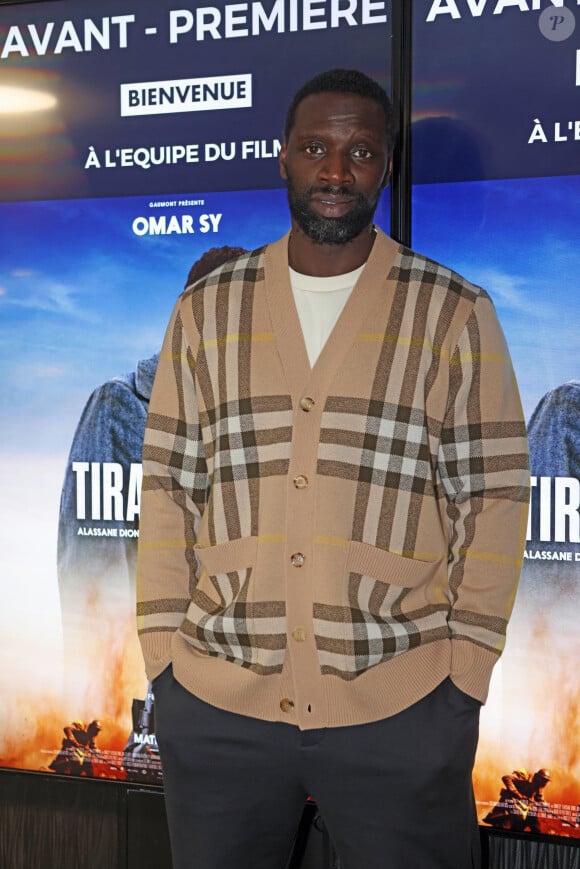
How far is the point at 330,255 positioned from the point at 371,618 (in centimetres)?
62

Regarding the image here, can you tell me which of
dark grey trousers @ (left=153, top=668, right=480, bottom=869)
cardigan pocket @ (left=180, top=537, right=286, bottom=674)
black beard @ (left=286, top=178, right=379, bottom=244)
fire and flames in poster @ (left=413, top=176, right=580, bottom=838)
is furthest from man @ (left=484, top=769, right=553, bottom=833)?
black beard @ (left=286, top=178, right=379, bottom=244)

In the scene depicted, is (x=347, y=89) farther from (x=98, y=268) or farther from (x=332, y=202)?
(x=98, y=268)

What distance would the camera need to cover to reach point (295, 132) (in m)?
1.61

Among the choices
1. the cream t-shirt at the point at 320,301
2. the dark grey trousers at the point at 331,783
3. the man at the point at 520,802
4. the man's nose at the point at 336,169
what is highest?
the man's nose at the point at 336,169

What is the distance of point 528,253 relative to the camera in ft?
6.75

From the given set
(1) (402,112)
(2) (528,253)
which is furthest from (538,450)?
(1) (402,112)

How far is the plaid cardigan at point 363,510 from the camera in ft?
4.88

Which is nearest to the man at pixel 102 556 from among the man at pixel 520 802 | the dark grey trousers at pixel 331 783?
the dark grey trousers at pixel 331 783

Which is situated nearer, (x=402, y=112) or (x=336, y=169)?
(x=336, y=169)

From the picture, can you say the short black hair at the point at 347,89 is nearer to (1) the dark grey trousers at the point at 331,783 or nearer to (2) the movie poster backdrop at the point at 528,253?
(2) the movie poster backdrop at the point at 528,253

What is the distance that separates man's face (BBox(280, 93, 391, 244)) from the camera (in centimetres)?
156

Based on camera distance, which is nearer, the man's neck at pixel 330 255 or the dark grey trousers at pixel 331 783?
the dark grey trousers at pixel 331 783

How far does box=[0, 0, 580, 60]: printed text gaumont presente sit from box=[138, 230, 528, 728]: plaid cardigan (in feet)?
2.62

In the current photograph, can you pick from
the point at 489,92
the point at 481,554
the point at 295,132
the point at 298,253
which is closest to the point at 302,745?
the point at 481,554
